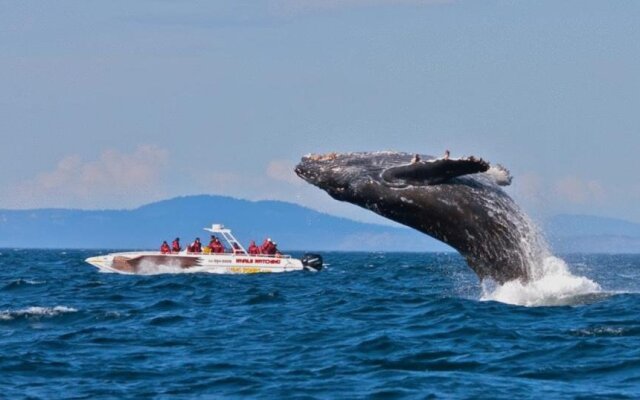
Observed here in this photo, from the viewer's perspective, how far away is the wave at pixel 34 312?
19.8 m

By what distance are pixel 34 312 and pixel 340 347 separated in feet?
24.8

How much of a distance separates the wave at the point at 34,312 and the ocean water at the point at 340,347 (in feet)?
0.11

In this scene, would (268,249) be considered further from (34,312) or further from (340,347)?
(340,347)

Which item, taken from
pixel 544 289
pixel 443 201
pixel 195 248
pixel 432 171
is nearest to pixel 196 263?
pixel 195 248

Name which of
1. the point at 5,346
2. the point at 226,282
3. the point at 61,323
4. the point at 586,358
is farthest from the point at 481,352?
the point at 226,282

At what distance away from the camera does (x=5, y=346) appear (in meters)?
15.7

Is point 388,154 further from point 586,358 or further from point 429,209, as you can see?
point 586,358

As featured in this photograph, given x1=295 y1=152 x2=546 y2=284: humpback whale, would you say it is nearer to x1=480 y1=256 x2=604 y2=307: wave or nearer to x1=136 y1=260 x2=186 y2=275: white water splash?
x1=480 y1=256 x2=604 y2=307: wave

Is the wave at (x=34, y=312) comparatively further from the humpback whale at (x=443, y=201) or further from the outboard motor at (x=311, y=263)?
the outboard motor at (x=311, y=263)

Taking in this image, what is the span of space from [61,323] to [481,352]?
7.38 m

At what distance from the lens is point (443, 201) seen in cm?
1661

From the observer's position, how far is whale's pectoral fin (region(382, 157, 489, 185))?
15.2 m

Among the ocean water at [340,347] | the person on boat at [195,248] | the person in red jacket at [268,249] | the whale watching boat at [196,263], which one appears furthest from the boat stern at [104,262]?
the ocean water at [340,347]

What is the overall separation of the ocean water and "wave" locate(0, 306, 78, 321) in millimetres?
33
